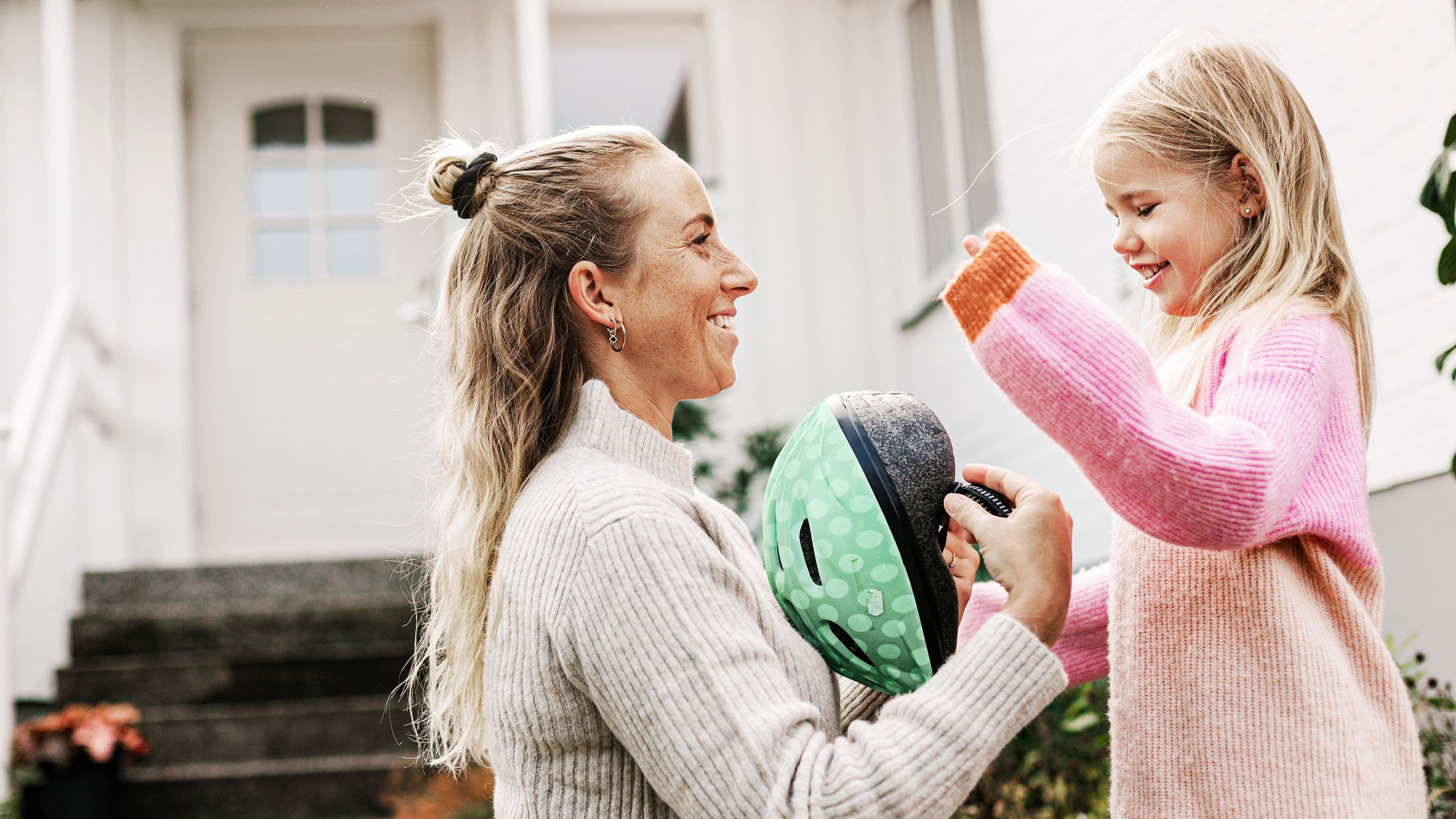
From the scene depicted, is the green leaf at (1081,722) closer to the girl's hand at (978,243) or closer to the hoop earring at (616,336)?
the hoop earring at (616,336)

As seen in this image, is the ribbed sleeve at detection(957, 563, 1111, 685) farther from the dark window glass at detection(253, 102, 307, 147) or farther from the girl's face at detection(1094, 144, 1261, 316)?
the dark window glass at detection(253, 102, 307, 147)

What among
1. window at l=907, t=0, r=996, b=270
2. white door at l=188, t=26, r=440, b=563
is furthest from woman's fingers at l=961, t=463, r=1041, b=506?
white door at l=188, t=26, r=440, b=563

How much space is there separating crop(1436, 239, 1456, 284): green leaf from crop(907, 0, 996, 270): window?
3986mm

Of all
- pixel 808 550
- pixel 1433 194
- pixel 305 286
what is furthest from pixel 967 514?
pixel 305 286

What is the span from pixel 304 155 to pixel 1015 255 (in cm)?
655

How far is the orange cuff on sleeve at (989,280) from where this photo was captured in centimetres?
139

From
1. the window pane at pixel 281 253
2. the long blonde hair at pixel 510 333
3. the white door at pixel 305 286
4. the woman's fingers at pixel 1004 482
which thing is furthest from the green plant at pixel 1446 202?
the window pane at pixel 281 253

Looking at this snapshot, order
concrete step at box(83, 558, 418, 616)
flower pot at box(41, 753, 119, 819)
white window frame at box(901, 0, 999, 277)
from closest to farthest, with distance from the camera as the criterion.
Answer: flower pot at box(41, 753, 119, 819)
concrete step at box(83, 558, 418, 616)
white window frame at box(901, 0, 999, 277)

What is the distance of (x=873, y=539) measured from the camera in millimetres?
1557

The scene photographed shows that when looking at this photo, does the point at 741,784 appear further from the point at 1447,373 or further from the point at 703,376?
the point at 1447,373

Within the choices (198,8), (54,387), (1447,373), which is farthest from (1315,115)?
(198,8)

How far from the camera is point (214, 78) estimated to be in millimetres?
7145

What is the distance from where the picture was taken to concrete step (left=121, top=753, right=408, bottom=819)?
4793 mm

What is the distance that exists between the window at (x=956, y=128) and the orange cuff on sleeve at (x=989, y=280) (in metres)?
4.72
